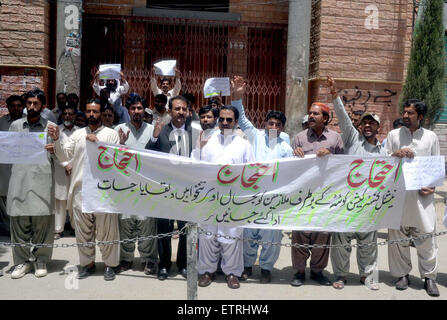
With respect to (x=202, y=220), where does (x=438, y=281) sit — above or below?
below

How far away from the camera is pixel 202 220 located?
15.5ft

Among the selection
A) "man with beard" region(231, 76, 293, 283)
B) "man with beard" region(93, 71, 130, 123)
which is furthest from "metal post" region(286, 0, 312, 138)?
"man with beard" region(231, 76, 293, 283)

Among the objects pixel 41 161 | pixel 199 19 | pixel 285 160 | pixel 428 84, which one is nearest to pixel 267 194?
pixel 285 160

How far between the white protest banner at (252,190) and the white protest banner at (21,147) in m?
0.57

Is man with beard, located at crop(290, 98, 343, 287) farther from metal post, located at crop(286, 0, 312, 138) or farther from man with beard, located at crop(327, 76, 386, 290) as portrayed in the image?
metal post, located at crop(286, 0, 312, 138)

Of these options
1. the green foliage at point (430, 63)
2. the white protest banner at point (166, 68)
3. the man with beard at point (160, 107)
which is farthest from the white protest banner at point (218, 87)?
the green foliage at point (430, 63)

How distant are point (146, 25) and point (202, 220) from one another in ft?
25.1

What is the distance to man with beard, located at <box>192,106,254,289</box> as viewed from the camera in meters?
4.88

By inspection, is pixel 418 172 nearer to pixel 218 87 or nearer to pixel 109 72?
pixel 218 87

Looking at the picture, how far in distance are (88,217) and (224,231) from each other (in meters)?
1.43

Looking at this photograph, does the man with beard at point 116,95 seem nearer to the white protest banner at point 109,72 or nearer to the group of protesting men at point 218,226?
the white protest banner at point 109,72

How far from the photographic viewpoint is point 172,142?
16.9 feet

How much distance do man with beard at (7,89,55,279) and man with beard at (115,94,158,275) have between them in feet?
2.57

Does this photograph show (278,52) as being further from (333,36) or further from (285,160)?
(285,160)
